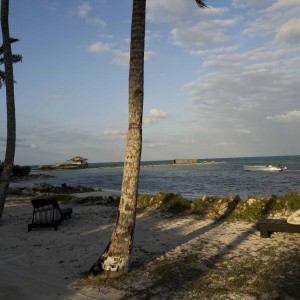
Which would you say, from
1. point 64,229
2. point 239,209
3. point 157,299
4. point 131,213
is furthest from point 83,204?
point 157,299

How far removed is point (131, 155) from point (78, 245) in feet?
13.9

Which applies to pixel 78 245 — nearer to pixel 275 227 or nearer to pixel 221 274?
pixel 221 274

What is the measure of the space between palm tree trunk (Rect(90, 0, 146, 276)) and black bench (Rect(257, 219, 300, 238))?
4289 mm

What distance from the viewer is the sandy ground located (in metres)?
6.81

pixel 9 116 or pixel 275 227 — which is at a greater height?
pixel 9 116

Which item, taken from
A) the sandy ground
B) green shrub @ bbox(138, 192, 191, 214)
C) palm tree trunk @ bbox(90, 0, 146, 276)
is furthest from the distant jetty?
palm tree trunk @ bbox(90, 0, 146, 276)

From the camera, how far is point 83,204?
18.4m

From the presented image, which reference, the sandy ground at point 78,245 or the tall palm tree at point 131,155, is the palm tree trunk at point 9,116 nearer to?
the sandy ground at point 78,245

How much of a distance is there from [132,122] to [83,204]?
12213mm

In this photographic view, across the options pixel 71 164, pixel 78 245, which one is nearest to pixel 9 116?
pixel 78 245

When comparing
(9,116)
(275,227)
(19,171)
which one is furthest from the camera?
(19,171)

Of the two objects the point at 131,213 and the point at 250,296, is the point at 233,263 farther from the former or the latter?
the point at 131,213

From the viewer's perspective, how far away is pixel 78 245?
10.0 meters

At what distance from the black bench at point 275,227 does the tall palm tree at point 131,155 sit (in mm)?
4289
